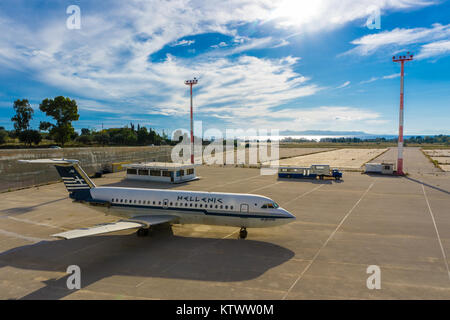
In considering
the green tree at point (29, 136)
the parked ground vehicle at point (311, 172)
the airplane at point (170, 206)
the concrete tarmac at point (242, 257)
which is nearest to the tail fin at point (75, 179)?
the airplane at point (170, 206)

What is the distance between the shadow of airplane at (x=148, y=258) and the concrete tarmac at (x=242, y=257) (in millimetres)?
68

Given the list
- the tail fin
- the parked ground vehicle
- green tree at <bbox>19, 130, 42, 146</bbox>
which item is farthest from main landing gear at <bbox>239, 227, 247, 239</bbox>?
green tree at <bbox>19, 130, 42, 146</bbox>

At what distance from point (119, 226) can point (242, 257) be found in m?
9.17

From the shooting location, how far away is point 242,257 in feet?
59.2

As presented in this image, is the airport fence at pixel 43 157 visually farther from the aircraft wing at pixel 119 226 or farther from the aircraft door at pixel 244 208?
the aircraft door at pixel 244 208

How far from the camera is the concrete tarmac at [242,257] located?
14.0 metres

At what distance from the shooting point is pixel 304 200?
3556cm

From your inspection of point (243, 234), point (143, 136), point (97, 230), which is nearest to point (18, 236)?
point (97, 230)

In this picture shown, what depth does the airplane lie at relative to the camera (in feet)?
67.4

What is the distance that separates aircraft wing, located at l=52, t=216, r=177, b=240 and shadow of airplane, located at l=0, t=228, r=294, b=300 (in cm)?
159

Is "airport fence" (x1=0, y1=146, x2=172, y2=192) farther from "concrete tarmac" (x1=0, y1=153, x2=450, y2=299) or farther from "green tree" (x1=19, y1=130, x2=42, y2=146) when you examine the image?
"green tree" (x1=19, y1=130, x2=42, y2=146)
